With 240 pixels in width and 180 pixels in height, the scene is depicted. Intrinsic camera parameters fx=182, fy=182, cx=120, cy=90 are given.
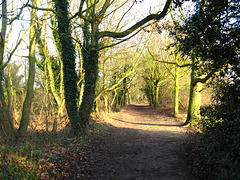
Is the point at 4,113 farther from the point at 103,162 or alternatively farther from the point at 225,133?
the point at 225,133

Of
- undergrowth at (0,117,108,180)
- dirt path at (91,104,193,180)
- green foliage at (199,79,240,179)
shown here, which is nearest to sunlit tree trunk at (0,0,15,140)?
undergrowth at (0,117,108,180)

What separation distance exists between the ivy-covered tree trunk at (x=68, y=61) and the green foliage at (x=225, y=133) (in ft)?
20.1

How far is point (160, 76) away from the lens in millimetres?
26641

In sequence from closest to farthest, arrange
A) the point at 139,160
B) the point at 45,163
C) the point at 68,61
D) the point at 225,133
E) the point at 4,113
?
the point at 225,133 < the point at 45,163 < the point at 139,160 < the point at 4,113 < the point at 68,61

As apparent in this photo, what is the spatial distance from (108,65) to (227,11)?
16448 millimetres

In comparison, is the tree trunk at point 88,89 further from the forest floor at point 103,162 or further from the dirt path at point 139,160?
the forest floor at point 103,162

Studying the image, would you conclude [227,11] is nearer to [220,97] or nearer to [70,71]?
[220,97]

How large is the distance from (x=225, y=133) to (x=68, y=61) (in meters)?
7.55

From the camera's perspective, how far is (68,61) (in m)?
9.19

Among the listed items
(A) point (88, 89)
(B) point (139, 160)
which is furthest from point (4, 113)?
(B) point (139, 160)

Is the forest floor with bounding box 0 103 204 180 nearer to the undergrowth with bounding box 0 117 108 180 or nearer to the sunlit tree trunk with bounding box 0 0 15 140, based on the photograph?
the undergrowth with bounding box 0 117 108 180

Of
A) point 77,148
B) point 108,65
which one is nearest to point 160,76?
point 108,65

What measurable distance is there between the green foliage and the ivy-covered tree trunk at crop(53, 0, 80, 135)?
6124mm

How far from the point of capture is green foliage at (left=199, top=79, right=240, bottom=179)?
325 cm
